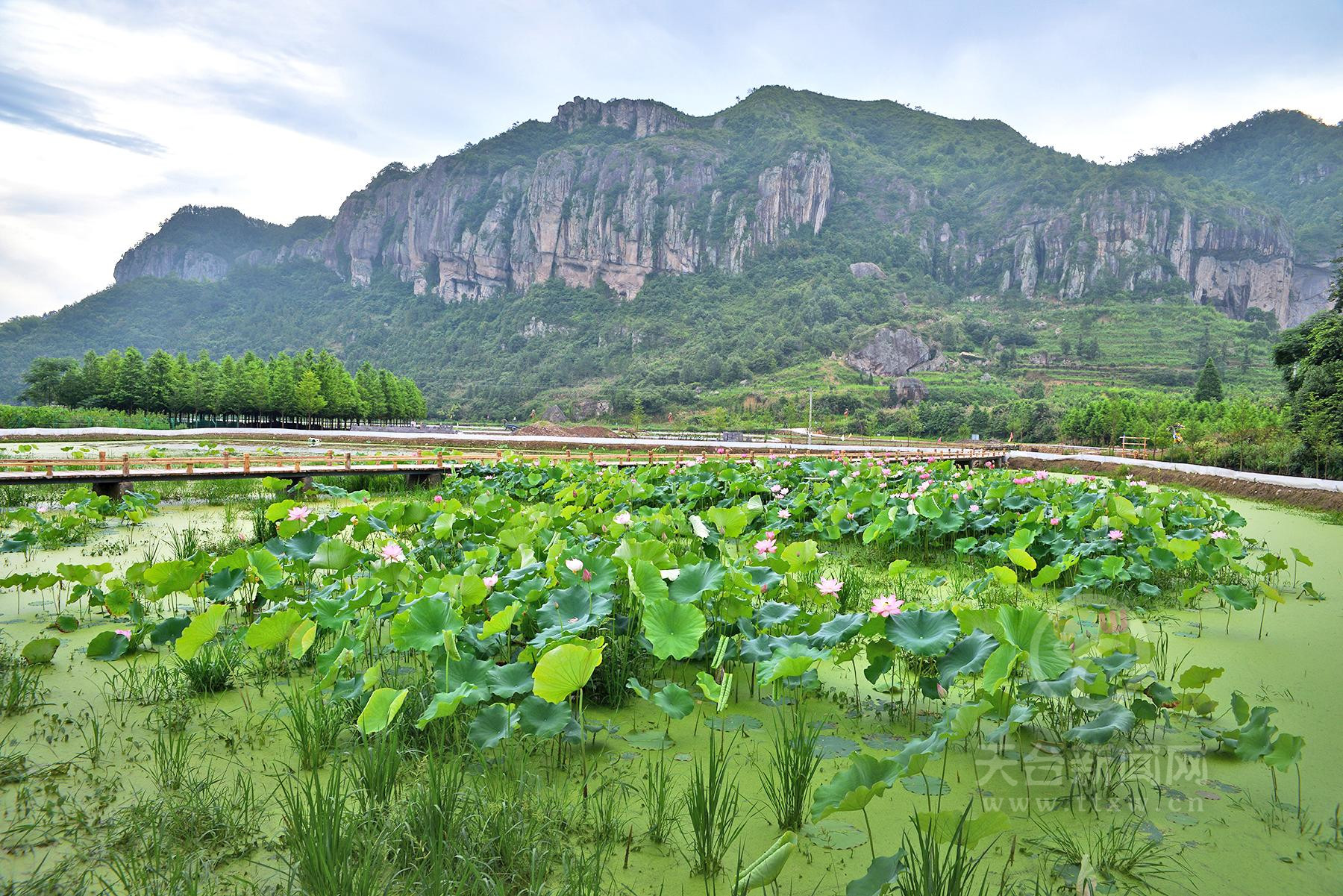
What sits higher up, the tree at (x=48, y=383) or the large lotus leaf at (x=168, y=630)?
the tree at (x=48, y=383)

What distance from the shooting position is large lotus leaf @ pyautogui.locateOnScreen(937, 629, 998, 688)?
249 centimetres

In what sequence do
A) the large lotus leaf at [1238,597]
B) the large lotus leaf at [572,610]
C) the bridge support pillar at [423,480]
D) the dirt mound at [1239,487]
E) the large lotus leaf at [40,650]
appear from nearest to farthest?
the large lotus leaf at [572,610], the large lotus leaf at [40,650], the large lotus leaf at [1238,597], the dirt mound at [1239,487], the bridge support pillar at [423,480]

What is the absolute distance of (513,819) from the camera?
2111 millimetres

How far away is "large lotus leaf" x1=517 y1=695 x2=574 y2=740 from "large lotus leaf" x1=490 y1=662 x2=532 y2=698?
0.19ft

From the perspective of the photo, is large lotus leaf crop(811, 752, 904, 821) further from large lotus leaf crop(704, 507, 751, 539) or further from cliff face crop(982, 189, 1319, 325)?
cliff face crop(982, 189, 1319, 325)

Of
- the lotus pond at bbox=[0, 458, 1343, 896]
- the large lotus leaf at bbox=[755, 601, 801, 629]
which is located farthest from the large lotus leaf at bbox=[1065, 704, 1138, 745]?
the large lotus leaf at bbox=[755, 601, 801, 629]

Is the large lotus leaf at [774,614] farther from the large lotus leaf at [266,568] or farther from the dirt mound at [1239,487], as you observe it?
the dirt mound at [1239,487]

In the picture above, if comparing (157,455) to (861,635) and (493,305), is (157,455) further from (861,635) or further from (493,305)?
(493,305)

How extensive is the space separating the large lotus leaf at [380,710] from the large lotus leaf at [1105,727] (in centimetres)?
221

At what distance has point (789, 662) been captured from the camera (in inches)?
96.3

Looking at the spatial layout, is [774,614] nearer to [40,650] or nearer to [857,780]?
[857,780]

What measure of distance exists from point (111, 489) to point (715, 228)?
12978cm

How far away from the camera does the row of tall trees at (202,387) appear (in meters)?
42.4

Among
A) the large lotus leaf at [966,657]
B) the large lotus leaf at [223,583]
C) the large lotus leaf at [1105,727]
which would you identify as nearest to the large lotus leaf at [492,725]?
the large lotus leaf at [966,657]
